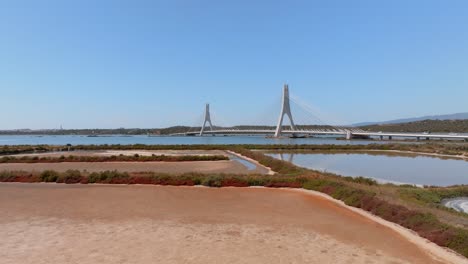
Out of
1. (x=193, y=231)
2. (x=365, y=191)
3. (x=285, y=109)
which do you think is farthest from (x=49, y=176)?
(x=285, y=109)

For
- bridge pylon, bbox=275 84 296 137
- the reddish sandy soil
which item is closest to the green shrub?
the reddish sandy soil

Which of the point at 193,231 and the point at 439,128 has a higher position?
the point at 439,128

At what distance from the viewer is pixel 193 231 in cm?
957

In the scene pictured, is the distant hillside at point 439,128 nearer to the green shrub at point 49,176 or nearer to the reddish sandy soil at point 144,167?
the reddish sandy soil at point 144,167

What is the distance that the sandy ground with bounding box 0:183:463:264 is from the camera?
761 centimetres

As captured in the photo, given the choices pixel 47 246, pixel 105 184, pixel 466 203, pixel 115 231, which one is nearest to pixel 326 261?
pixel 115 231

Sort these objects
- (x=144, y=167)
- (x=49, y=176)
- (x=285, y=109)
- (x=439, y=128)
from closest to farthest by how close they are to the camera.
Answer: (x=49, y=176), (x=144, y=167), (x=285, y=109), (x=439, y=128)

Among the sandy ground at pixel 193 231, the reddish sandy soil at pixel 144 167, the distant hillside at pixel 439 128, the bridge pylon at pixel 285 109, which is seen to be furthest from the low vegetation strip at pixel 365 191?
the distant hillside at pixel 439 128

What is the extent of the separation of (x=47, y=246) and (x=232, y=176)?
38.0 feet

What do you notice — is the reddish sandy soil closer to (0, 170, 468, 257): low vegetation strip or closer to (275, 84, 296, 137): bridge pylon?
(0, 170, 468, 257): low vegetation strip

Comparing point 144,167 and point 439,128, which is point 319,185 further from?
point 439,128

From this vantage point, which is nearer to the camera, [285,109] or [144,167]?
[144,167]

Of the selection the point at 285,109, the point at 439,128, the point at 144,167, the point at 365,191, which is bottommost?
the point at 144,167

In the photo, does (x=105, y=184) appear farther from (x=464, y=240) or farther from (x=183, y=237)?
(x=464, y=240)
